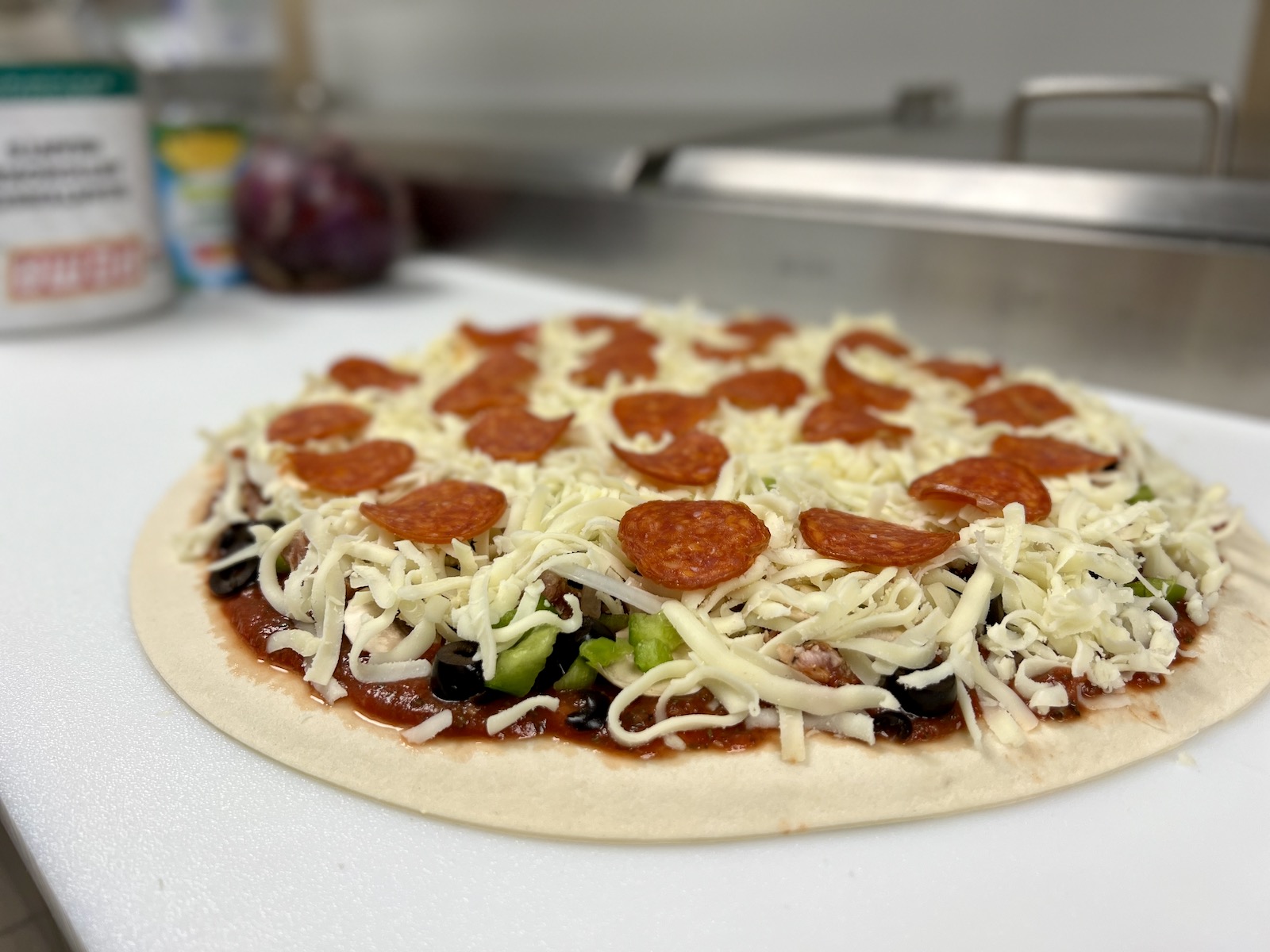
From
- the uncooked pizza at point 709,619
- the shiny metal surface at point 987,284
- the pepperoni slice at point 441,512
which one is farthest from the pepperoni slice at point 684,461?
the shiny metal surface at point 987,284

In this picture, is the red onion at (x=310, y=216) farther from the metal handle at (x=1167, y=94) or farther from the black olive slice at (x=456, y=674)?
the black olive slice at (x=456, y=674)

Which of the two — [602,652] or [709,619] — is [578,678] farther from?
[709,619]

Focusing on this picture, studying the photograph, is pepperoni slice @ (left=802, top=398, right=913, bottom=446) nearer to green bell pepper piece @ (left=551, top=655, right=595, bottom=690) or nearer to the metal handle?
green bell pepper piece @ (left=551, top=655, right=595, bottom=690)

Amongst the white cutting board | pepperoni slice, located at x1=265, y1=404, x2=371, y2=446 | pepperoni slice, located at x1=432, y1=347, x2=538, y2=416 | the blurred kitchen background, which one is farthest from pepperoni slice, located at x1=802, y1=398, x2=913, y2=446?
the blurred kitchen background

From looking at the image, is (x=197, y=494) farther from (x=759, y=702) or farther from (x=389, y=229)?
(x=389, y=229)

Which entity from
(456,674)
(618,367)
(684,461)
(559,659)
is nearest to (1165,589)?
(684,461)

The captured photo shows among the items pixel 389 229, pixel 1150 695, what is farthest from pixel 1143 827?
pixel 389 229
